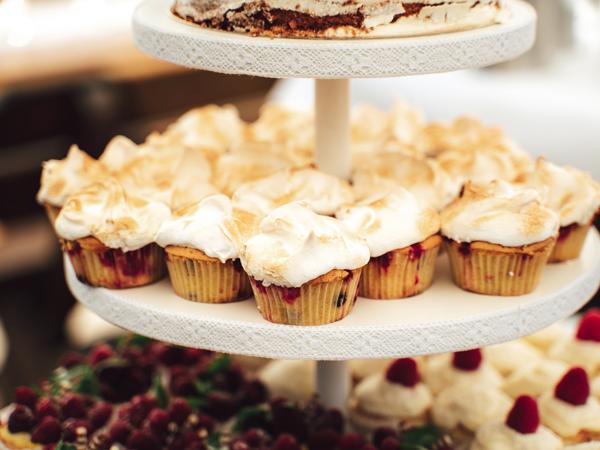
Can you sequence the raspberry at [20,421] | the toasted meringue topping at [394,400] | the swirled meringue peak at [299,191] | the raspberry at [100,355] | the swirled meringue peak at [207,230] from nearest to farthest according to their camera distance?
1. the swirled meringue peak at [207,230]
2. the swirled meringue peak at [299,191]
3. the raspberry at [20,421]
4. the toasted meringue topping at [394,400]
5. the raspberry at [100,355]

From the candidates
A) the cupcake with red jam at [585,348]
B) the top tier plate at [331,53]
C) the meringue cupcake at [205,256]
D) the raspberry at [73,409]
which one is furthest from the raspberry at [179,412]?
the cupcake with red jam at [585,348]

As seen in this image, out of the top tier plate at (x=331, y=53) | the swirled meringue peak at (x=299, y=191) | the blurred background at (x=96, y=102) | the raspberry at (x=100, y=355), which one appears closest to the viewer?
the top tier plate at (x=331, y=53)

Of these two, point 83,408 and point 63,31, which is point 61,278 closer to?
point 63,31

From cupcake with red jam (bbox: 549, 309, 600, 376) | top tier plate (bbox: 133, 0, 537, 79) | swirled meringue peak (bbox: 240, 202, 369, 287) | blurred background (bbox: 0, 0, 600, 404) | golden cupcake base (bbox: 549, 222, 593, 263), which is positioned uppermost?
top tier plate (bbox: 133, 0, 537, 79)

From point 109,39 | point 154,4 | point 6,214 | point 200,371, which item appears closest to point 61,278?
point 6,214

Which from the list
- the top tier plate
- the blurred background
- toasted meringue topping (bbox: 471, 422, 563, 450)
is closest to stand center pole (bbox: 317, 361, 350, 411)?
toasted meringue topping (bbox: 471, 422, 563, 450)

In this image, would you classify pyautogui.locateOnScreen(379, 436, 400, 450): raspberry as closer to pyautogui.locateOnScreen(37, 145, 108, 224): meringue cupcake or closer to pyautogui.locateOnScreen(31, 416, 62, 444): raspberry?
pyautogui.locateOnScreen(31, 416, 62, 444): raspberry

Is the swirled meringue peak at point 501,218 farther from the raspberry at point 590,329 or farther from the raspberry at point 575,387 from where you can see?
the raspberry at point 590,329

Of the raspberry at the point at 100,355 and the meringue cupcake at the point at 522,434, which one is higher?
the meringue cupcake at the point at 522,434
